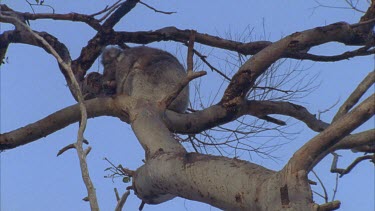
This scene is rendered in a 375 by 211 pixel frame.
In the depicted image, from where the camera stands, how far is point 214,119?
461 cm

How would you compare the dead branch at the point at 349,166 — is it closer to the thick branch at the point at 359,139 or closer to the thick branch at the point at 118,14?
the thick branch at the point at 359,139

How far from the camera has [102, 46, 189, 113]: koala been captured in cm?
553

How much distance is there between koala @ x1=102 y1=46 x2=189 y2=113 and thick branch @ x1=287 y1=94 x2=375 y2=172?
2.34m

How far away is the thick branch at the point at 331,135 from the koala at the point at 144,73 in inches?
92.2

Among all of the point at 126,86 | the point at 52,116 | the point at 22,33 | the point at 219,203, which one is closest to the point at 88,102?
the point at 52,116

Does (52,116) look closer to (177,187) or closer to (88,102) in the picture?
(88,102)

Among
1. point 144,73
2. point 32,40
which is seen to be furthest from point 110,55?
point 32,40

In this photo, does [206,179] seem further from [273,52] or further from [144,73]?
[144,73]

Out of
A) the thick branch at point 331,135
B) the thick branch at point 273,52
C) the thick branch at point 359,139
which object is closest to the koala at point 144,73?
the thick branch at point 273,52

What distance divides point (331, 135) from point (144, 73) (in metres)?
3.52

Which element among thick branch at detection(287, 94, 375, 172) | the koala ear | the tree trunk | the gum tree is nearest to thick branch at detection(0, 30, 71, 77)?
the gum tree

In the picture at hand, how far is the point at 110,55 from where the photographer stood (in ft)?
22.8

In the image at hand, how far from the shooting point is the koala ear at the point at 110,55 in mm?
6906

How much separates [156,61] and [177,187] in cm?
297
